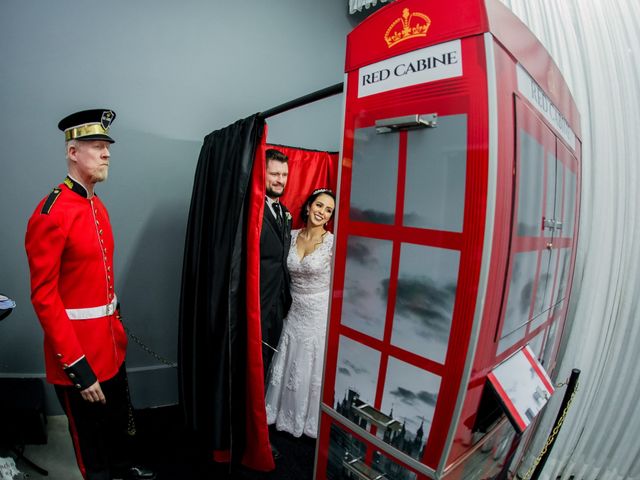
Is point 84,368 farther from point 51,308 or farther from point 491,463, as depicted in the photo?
point 491,463

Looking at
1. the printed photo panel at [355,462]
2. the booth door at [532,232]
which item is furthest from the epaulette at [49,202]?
the booth door at [532,232]

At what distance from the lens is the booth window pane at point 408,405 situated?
827 mm

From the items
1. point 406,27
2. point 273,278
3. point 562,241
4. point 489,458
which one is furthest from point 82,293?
point 562,241

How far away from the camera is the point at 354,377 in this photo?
0.96 meters

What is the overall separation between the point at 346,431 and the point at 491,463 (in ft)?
1.69

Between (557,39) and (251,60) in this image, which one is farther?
(251,60)

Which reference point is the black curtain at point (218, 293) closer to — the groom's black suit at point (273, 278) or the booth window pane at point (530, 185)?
the groom's black suit at point (273, 278)

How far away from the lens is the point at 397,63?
846 millimetres

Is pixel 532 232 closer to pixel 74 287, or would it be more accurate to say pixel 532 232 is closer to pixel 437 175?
pixel 437 175

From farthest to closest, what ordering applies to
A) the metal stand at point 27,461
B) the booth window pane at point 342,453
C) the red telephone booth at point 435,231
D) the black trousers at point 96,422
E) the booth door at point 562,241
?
1. the metal stand at point 27,461
2. the black trousers at point 96,422
3. the booth door at point 562,241
4. the booth window pane at point 342,453
5. the red telephone booth at point 435,231

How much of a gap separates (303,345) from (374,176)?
1342 millimetres

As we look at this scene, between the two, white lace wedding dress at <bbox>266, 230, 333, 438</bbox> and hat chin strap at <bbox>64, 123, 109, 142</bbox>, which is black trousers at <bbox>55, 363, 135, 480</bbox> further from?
hat chin strap at <bbox>64, 123, 109, 142</bbox>

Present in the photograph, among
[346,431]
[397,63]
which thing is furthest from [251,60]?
[346,431]

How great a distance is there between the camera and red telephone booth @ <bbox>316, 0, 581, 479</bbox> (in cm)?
73
